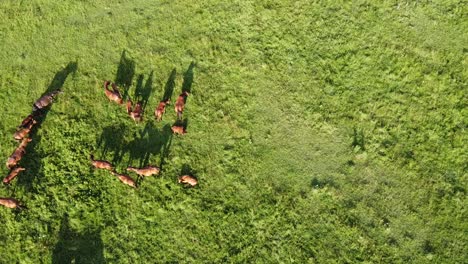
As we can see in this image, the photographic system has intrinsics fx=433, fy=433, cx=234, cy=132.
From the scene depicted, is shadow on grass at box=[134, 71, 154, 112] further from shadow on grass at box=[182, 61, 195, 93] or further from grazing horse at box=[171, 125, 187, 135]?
grazing horse at box=[171, 125, 187, 135]

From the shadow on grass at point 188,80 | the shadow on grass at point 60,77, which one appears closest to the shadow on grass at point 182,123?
the shadow on grass at point 188,80

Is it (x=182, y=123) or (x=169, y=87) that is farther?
(x=169, y=87)

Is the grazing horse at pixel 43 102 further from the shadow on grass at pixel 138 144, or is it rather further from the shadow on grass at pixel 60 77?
the shadow on grass at pixel 138 144

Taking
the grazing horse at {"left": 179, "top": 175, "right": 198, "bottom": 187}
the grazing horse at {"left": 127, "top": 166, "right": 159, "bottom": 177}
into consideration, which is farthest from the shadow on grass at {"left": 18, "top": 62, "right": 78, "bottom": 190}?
the grazing horse at {"left": 179, "top": 175, "right": 198, "bottom": 187}

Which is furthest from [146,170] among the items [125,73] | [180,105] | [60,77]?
[60,77]

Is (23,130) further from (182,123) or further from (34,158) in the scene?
→ (182,123)

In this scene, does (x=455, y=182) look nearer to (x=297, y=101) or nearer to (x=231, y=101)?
(x=297, y=101)
